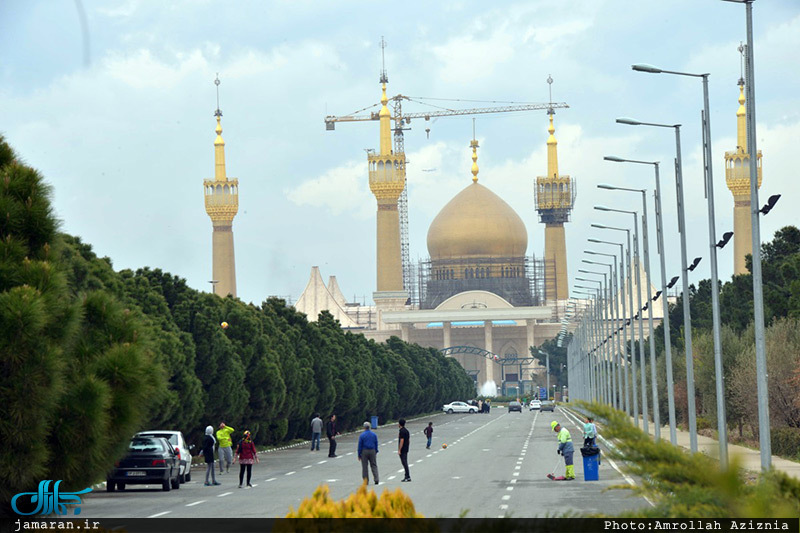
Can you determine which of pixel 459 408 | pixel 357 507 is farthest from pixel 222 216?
pixel 357 507

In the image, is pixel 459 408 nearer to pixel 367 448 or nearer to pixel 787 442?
pixel 787 442

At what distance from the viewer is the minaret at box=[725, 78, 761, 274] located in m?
136

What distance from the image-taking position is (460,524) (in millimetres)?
9805

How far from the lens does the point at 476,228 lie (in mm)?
159125

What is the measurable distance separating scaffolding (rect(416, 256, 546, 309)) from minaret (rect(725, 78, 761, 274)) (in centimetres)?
2764

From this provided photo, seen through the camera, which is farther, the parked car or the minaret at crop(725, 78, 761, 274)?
the minaret at crop(725, 78, 761, 274)

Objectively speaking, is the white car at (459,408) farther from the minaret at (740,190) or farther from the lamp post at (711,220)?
the lamp post at (711,220)

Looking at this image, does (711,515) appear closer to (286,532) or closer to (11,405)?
(286,532)

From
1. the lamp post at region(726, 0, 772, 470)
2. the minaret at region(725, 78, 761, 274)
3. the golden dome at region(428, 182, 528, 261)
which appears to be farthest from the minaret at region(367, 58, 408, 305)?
the lamp post at region(726, 0, 772, 470)

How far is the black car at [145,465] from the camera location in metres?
29.3

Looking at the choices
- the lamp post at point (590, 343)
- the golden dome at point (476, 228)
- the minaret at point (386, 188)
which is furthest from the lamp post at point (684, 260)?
the golden dome at point (476, 228)

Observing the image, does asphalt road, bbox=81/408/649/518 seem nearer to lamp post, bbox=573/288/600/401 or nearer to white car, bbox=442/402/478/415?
lamp post, bbox=573/288/600/401

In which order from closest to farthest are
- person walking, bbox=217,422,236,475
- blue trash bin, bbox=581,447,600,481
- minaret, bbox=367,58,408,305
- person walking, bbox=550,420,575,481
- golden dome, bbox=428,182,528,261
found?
1. blue trash bin, bbox=581,447,600,481
2. person walking, bbox=550,420,575,481
3. person walking, bbox=217,422,236,475
4. minaret, bbox=367,58,408,305
5. golden dome, bbox=428,182,528,261

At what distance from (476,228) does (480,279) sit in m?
5.74
